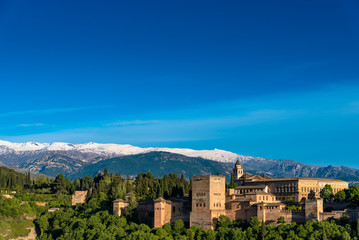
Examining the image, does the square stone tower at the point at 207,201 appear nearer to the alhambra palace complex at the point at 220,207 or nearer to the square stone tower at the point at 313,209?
the alhambra palace complex at the point at 220,207

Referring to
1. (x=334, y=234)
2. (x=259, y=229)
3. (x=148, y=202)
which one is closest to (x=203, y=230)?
(x=259, y=229)

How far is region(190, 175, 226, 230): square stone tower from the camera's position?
7522cm

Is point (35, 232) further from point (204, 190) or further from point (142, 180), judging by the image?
point (204, 190)

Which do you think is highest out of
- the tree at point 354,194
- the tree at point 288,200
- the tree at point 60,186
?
the tree at point 60,186

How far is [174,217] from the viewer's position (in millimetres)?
80250

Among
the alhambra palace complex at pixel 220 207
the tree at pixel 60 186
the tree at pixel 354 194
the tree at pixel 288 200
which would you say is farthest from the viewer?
the tree at pixel 60 186

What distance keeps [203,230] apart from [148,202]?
48.0ft

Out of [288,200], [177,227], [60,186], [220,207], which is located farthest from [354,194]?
[60,186]

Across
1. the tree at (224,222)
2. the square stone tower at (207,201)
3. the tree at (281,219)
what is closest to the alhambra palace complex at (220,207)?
the square stone tower at (207,201)

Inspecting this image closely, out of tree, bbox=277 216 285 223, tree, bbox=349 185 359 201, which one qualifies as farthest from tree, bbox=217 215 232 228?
tree, bbox=349 185 359 201

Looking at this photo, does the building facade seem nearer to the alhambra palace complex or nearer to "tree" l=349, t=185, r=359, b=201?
the alhambra palace complex

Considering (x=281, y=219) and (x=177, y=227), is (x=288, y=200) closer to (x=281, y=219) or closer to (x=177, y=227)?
(x=281, y=219)

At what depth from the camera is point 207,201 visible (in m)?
75.9

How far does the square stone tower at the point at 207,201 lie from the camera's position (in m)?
75.2
